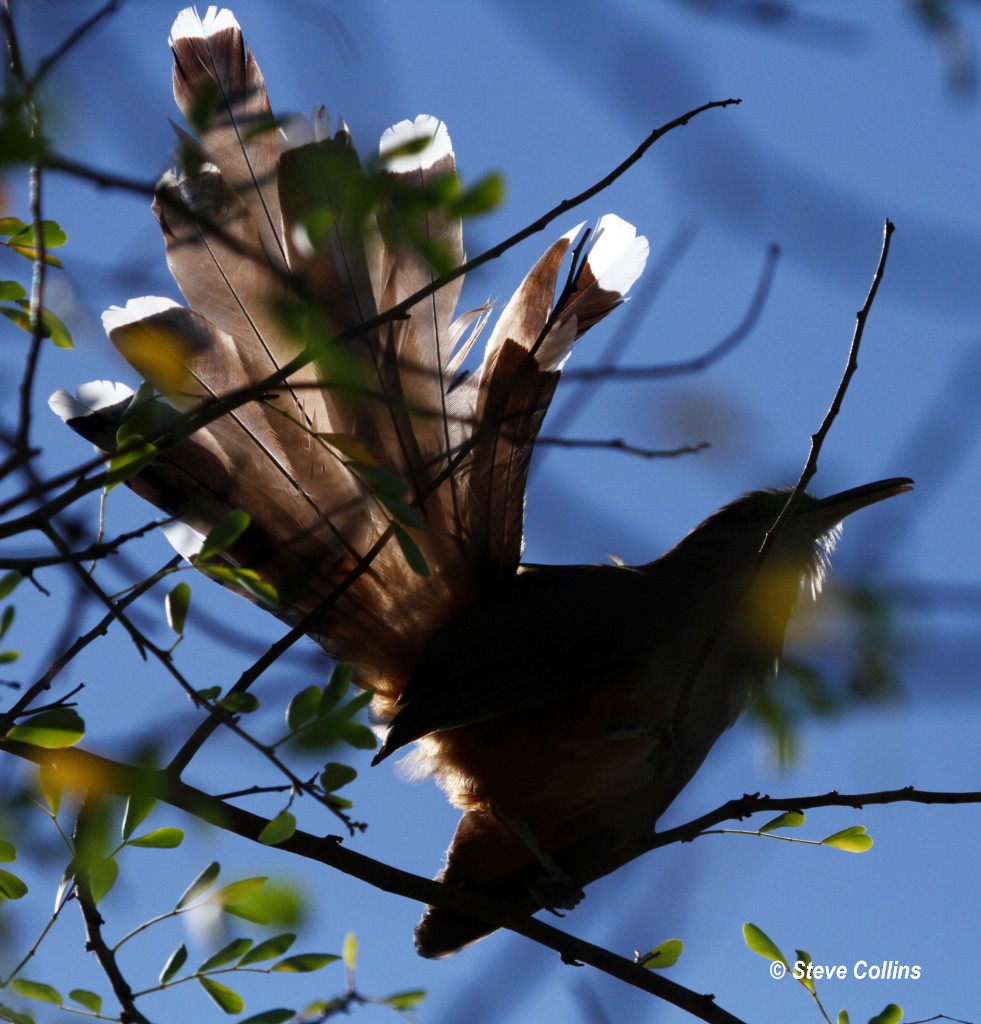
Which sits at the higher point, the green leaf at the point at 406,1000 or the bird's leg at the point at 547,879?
the bird's leg at the point at 547,879

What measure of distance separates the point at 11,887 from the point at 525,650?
165 centimetres

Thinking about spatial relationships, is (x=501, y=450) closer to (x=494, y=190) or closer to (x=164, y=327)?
(x=164, y=327)

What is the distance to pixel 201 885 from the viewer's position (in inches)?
81.1

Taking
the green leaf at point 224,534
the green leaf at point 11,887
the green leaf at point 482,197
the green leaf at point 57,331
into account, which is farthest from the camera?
the green leaf at point 57,331

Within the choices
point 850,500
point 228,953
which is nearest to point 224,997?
point 228,953

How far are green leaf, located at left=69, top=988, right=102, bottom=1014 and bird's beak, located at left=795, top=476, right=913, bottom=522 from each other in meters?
2.89

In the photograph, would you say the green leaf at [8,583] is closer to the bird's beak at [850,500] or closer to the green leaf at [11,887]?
the green leaf at [11,887]

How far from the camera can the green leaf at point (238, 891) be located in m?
1.94

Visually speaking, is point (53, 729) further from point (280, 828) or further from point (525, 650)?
point (525, 650)

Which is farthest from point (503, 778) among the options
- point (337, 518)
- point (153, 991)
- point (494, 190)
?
point (494, 190)

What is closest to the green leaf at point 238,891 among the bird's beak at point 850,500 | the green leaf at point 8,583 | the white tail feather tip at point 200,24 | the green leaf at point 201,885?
the green leaf at point 201,885

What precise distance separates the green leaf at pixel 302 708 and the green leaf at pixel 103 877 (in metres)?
0.43

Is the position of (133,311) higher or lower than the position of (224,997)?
higher

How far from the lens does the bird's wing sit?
10.7 ft
